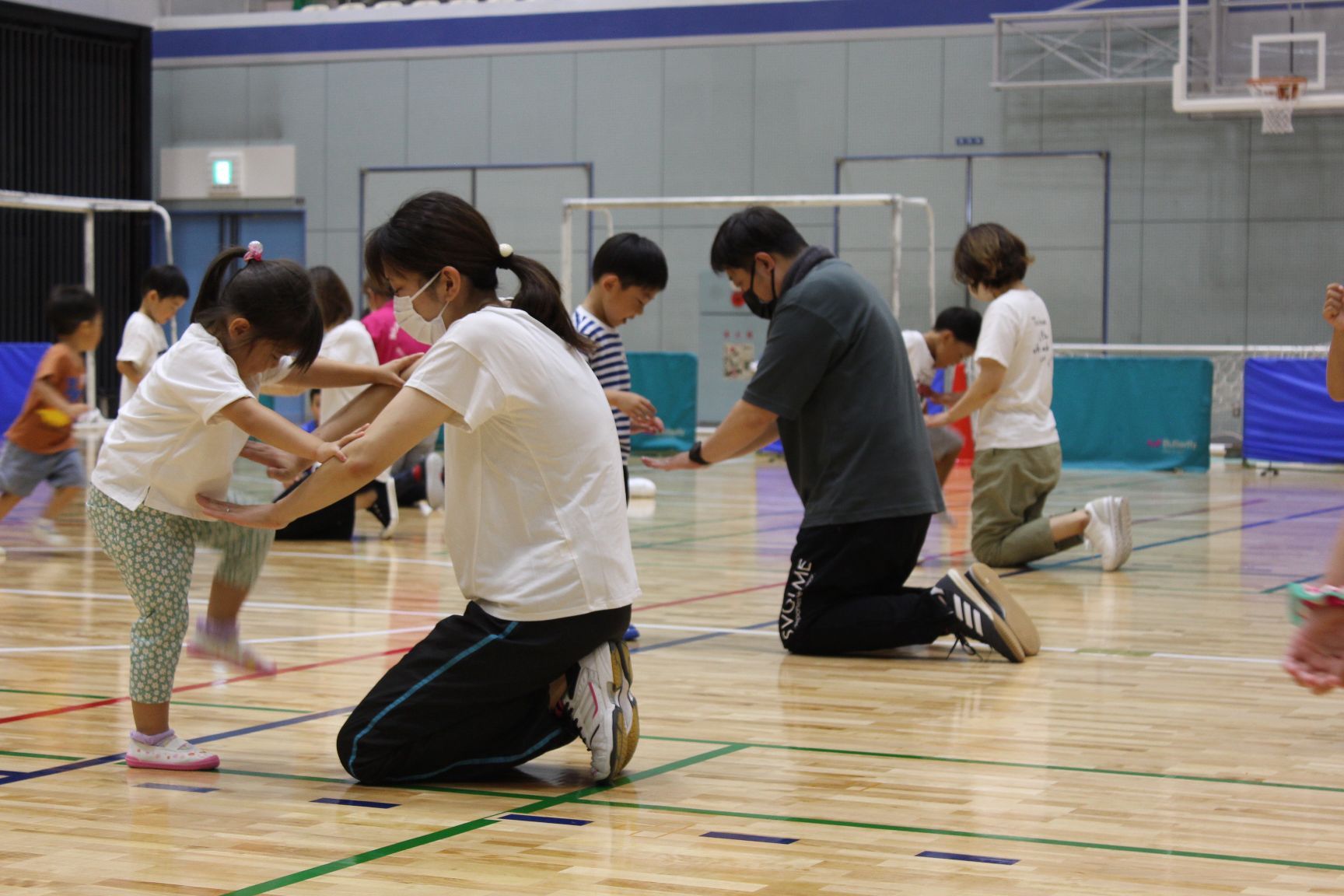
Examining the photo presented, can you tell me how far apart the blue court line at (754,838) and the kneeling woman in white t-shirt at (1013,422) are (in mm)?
3870

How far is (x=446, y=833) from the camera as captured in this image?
9.14 feet

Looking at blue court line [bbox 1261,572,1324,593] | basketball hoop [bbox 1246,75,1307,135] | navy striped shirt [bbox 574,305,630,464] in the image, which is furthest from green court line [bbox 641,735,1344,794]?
basketball hoop [bbox 1246,75,1307,135]

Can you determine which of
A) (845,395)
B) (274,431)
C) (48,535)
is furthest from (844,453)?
(48,535)

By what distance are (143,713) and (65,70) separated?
1711 cm

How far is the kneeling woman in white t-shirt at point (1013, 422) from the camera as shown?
649cm

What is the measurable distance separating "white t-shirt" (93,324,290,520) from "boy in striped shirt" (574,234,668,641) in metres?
1.67

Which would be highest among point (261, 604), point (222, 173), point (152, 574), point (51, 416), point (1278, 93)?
point (1278, 93)

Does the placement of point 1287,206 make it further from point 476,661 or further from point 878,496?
point 476,661

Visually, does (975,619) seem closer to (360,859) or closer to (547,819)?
(547,819)

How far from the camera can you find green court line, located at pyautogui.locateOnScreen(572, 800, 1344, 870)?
265 centimetres

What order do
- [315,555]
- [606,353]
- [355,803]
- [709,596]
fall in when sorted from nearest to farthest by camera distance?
[355,803]
[606,353]
[709,596]
[315,555]

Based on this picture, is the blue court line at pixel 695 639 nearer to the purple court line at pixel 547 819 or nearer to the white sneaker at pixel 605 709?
the white sneaker at pixel 605 709

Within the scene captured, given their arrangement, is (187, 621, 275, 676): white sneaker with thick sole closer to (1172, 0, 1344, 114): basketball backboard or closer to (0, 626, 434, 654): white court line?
(0, 626, 434, 654): white court line

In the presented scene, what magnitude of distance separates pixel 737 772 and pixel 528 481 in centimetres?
71
